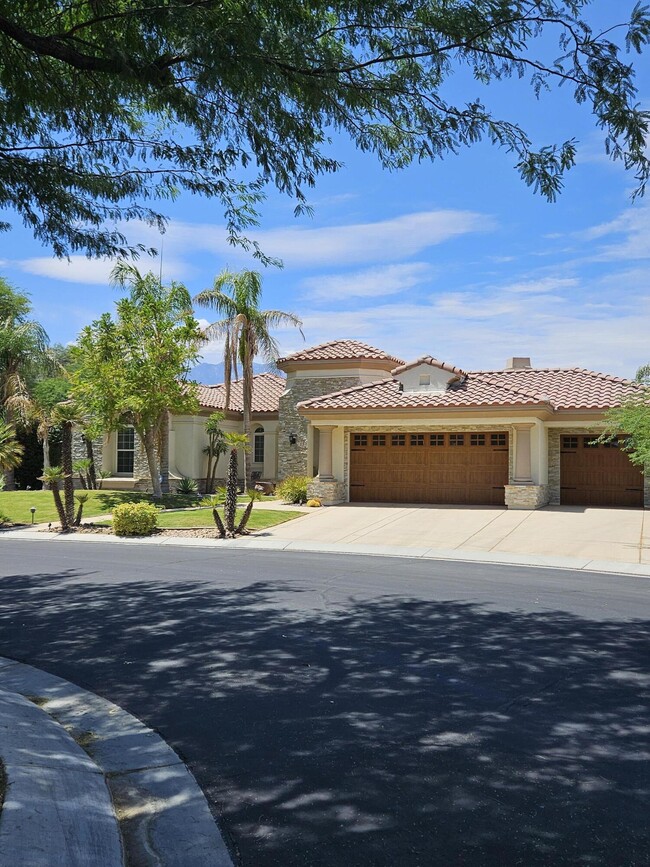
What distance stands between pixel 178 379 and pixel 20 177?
23.0 m

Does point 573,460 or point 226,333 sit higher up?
point 226,333

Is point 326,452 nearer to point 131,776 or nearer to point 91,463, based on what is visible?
point 91,463

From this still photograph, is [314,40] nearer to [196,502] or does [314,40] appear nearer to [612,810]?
[612,810]

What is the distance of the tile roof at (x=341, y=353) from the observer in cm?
3303

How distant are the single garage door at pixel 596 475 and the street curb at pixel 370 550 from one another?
10.7 m

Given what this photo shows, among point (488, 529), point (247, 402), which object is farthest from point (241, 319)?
point (488, 529)

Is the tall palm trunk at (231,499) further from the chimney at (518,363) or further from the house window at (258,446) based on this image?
the chimney at (518,363)

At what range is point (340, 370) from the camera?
108 feet

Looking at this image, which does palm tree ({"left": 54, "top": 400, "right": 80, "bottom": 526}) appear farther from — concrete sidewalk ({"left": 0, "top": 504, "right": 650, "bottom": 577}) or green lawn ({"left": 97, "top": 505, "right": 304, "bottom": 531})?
concrete sidewalk ({"left": 0, "top": 504, "right": 650, "bottom": 577})

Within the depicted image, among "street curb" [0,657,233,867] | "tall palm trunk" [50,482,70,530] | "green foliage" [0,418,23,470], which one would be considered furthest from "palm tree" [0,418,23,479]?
"street curb" [0,657,233,867]

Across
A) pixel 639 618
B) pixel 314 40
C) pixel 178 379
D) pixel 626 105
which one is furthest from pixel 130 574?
pixel 178 379

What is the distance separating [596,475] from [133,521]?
1617 centimetres

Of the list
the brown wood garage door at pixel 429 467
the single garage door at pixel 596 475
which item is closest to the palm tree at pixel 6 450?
the brown wood garage door at pixel 429 467

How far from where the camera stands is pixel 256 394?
39.2 m
